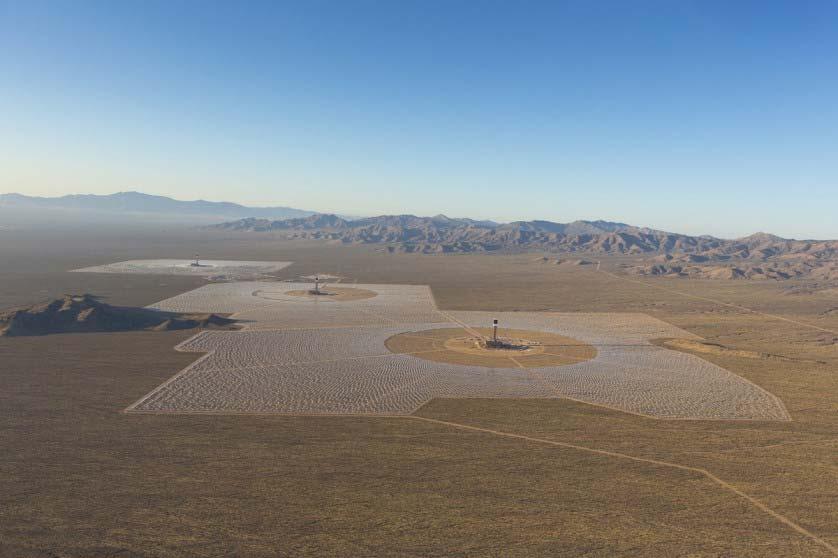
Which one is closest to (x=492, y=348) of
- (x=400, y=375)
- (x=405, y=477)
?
(x=400, y=375)

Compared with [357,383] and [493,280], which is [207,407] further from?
[493,280]

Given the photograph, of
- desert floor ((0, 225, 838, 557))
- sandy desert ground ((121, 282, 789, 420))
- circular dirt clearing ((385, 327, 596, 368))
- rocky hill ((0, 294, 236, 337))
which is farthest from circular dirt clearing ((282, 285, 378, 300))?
desert floor ((0, 225, 838, 557))

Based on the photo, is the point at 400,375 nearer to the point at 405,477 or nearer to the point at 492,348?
the point at 492,348

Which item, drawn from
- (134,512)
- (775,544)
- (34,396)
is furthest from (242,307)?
(775,544)

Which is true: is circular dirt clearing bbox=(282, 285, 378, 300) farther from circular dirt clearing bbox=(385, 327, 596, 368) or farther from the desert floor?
the desert floor

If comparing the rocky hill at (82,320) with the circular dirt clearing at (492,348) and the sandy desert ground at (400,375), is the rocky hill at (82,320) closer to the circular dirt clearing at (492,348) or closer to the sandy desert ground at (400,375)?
the sandy desert ground at (400,375)

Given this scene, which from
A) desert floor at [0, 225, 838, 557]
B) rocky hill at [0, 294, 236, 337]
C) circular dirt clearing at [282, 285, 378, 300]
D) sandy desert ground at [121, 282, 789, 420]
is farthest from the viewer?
circular dirt clearing at [282, 285, 378, 300]

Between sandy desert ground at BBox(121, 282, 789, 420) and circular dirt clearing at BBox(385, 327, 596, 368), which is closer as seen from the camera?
sandy desert ground at BBox(121, 282, 789, 420)
